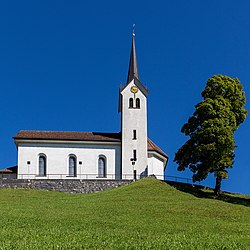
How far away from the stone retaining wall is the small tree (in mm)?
8690

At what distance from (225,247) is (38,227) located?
10.2 meters

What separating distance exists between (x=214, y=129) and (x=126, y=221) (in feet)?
70.0

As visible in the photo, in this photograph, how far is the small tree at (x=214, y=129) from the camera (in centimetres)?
4847

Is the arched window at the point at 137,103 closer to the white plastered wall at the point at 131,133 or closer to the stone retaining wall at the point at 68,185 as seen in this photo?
the white plastered wall at the point at 131,133

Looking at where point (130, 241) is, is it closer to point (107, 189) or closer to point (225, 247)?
point (225, 247)

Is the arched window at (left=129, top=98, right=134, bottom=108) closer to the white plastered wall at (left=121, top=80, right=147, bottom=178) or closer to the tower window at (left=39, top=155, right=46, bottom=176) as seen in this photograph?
the white plastered wall at (left=121, top=80, right=147, bottom=178)

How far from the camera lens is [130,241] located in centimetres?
1997

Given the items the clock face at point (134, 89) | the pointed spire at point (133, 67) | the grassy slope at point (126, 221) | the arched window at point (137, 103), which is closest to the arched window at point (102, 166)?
the arched window at point (137, 103)

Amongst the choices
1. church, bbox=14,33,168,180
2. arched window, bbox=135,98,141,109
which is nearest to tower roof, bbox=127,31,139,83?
arched window, bbox=135,98,141,109

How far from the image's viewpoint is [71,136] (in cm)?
6091

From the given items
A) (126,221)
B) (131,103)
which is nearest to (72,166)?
(131,103)

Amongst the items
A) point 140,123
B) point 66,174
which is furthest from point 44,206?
point 140,123

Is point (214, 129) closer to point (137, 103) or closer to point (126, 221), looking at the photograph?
point (137, 103)

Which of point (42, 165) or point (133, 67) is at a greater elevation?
point (133, 67)
